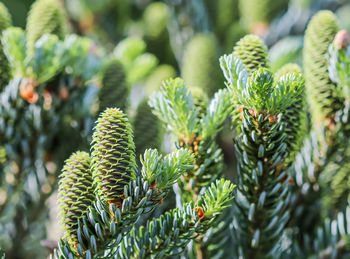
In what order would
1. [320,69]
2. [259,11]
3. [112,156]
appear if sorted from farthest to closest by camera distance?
[259,11]
[320,69]
[112,156]

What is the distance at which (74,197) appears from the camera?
46cm

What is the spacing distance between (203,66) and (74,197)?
0.59 metres

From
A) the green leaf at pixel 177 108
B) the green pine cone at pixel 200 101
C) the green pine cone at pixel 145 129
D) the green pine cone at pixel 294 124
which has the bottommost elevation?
the green pine cone at pixel 294 124

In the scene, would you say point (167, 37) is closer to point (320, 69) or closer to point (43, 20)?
point (43, 20)

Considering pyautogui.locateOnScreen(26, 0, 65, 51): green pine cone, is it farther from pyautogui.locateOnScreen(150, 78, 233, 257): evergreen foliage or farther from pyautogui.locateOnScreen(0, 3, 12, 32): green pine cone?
pyautogui.locateOnScreen(150, 78, 233, 257): evergreen foliage

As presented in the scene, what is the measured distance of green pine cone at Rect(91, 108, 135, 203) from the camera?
1.45ft

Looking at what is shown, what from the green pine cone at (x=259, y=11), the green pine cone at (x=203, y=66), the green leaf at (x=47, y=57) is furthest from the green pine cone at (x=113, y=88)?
the green pine cone at (x=259, y=11)

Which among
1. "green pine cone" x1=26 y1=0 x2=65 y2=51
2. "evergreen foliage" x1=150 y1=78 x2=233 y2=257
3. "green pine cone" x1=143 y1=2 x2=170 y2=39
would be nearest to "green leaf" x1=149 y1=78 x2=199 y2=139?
"evergreen foliage" x1=150 y1=78 x2=233 y2=257

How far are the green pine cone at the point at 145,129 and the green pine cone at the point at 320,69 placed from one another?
30 cm

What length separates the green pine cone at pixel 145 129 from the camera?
72 centimetres

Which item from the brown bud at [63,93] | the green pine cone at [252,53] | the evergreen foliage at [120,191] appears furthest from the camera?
the brown bud at [63,93]

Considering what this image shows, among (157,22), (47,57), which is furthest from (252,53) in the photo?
(157,22)

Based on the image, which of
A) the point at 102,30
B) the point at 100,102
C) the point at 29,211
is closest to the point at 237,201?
the point at 100,102

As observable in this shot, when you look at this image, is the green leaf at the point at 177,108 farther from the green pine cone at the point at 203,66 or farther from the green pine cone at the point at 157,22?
the green pine cone at the point at 157,22
